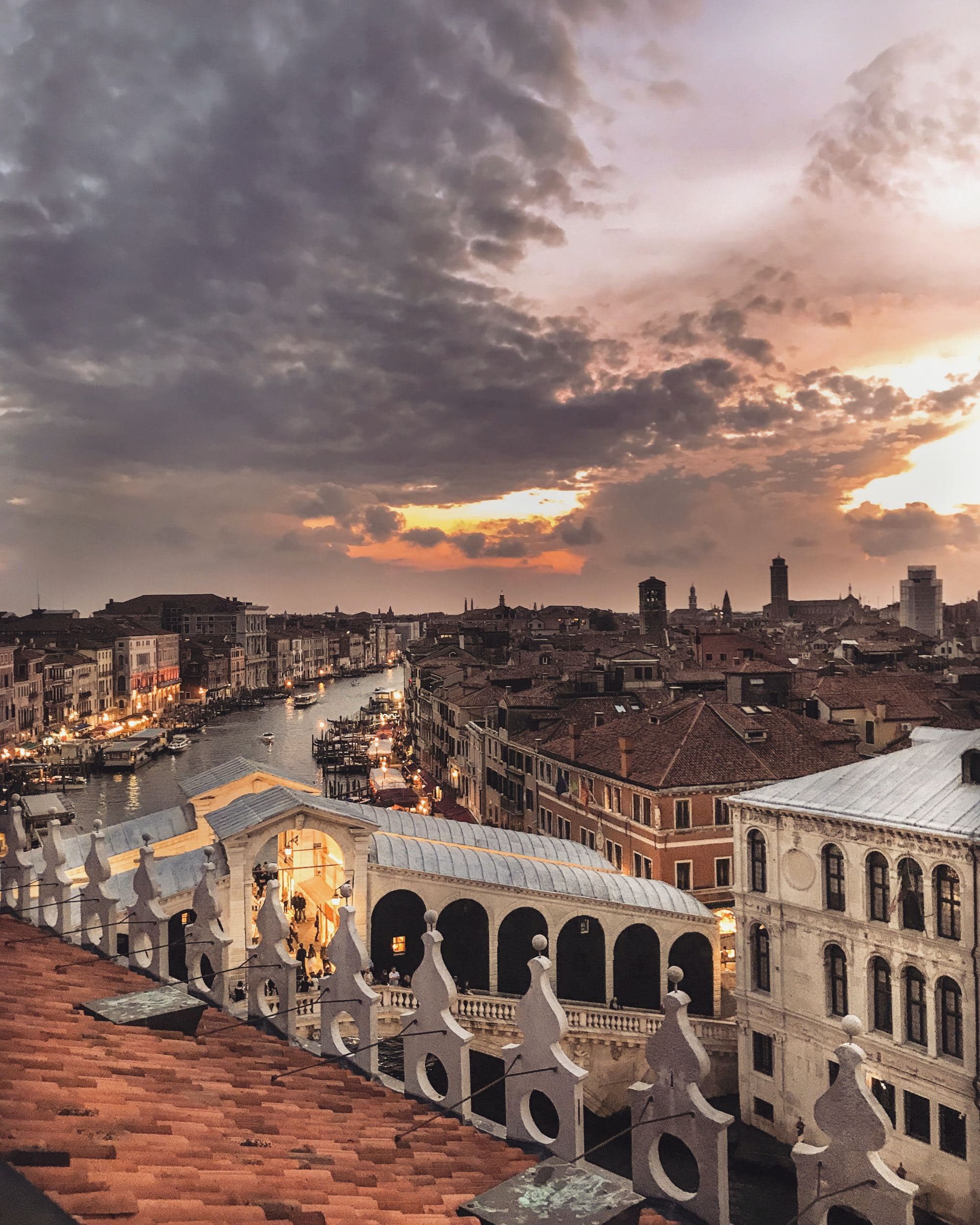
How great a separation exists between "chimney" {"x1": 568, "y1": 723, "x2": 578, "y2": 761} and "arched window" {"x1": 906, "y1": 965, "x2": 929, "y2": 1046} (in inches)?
650

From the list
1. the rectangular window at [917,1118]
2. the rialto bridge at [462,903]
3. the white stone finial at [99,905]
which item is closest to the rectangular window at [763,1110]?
the rialto bridge at [462,903]

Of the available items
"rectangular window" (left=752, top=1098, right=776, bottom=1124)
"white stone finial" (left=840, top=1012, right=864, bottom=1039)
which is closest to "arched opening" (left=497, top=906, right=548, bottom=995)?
"rectangular window" (left=752, top=1098, right=776, bottom=1124)

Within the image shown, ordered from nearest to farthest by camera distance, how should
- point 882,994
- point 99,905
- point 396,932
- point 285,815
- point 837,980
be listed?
point 99,905, point 285,815, point 882,994, point 396,932, point 837,980

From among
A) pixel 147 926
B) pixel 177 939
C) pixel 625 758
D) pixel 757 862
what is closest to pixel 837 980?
pixel 757 862

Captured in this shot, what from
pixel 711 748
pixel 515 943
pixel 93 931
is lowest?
pixel 515 943

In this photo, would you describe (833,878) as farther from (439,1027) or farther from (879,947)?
(439,1027)

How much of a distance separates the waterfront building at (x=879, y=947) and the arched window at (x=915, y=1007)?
0.03 metres

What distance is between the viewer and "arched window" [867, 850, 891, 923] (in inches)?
754

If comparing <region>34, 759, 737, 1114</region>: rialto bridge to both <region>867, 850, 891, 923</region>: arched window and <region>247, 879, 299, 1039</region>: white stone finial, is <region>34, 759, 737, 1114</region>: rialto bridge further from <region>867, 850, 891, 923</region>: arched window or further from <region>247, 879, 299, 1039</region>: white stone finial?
<region>247, 879, 299, 1039</region>: white stone finial

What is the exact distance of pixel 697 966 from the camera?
23.5m

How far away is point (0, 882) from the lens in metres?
11.0

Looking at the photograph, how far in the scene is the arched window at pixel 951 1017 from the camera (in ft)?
57.7

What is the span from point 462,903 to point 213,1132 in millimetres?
16065

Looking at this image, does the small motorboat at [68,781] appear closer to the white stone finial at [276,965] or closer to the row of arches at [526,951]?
the row of arches at [526,951]
